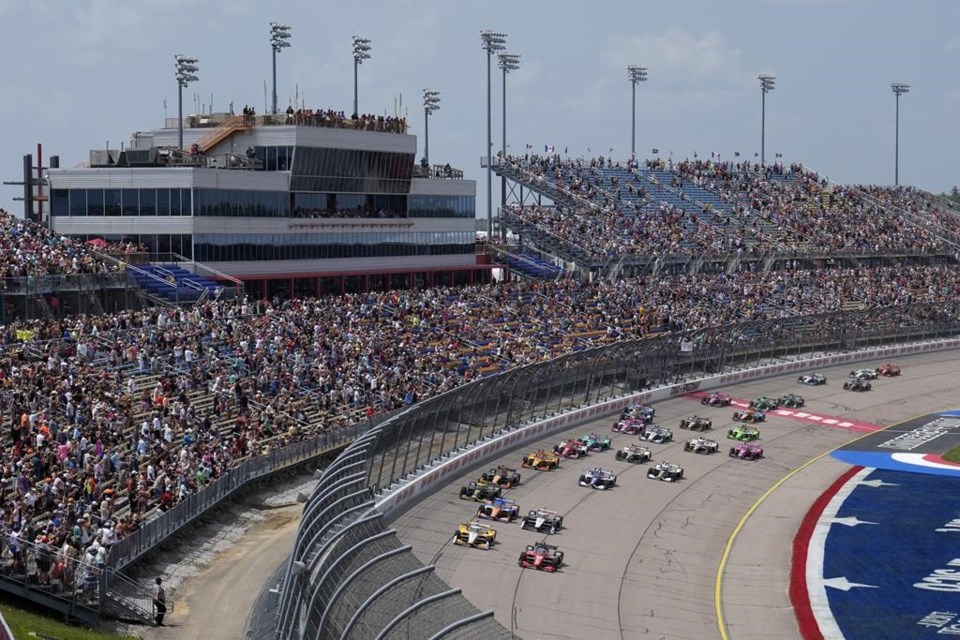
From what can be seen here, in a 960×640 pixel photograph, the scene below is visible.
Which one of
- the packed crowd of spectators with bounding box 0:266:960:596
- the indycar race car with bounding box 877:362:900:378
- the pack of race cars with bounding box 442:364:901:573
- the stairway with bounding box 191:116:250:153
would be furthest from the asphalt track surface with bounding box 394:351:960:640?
the stairway with bounding box 191:116:250:153

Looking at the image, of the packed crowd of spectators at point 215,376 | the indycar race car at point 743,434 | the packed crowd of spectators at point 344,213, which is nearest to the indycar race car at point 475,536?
the packed crowd of spectators at point 215,376

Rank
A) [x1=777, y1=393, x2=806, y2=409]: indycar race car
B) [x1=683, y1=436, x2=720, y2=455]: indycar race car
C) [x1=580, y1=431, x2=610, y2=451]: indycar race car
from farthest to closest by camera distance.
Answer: [x1=777, y1=393, x2=806, y2=409]: indycar race car
[x1=683, y1=436, x2=720, y2=455]: indycar race car
[x1=580, y1=431, x2=610, y2=451]: indycar race car

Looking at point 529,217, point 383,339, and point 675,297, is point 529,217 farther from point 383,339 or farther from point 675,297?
point 383,339

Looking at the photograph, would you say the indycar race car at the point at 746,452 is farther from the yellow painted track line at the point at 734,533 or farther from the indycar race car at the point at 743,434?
the indycar race car at the point at 743,434

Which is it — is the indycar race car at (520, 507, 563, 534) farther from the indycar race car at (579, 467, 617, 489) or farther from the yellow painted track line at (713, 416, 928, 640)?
the indycar race car at (579, 467, 617, 489)

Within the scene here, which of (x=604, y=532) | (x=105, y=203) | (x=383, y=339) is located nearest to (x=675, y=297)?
(x=383, y=339)

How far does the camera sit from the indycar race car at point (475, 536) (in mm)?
38719

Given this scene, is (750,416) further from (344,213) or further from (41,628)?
(41,628)

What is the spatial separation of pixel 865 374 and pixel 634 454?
1019 inches

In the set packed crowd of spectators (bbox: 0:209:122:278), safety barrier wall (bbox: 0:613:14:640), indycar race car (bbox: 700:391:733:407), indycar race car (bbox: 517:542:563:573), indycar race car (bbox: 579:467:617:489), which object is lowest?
indycar race car (bbox: 517:542:563:573)

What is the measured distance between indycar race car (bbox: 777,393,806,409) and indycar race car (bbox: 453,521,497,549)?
2996 cm

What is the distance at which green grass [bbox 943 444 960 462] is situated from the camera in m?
57.8

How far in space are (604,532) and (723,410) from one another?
22.7 metres

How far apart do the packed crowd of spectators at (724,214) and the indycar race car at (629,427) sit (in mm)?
29357
